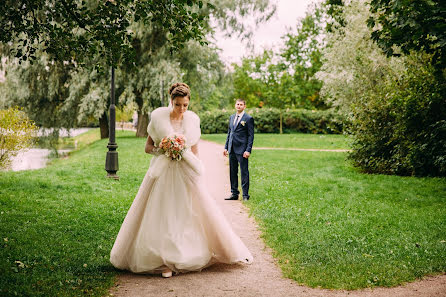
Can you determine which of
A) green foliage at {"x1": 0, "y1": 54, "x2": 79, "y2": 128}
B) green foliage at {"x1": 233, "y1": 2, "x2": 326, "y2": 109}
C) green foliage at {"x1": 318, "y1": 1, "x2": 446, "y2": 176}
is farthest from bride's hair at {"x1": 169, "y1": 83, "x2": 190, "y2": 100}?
green foliage at {"x1": 233, "y1": 2, "x2": 326, "y2": 109}

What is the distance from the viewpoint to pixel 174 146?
5.08 m

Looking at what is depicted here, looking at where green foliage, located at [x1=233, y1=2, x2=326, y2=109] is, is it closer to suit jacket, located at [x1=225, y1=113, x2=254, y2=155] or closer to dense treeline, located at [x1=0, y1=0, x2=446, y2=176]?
dense treeline, located at [x1=0, y1=0, x2=446, y2=176]

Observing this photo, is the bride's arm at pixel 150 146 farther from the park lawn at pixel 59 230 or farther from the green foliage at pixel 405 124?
the green foliage at pixel 405 124

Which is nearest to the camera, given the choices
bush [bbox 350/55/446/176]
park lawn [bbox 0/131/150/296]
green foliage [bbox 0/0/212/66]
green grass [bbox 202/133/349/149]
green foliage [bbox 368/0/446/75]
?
park lawn [bbox 0/131/150/296]

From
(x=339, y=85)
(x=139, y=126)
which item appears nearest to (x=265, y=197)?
(x=339, y=85)

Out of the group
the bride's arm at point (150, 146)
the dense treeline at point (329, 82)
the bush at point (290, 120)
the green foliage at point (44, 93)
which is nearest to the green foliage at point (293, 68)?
the dense treeline at point (329, 82)

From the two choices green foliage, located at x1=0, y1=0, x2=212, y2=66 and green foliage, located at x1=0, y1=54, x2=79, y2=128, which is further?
green foliage, located at x1=0, y1=54, x2=79, y2=128

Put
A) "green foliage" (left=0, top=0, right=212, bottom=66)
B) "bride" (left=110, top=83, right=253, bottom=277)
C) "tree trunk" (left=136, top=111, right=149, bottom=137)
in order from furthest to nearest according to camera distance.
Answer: "tree trunk" (left=136, top=111, right=149, bottom=137) → "green foliage" (left=0, top=0, right=212, bottom=66) → "bride" (left=110, top=83, right=253, bottom=277)

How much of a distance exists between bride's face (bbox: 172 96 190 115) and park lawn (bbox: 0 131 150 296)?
203 cm

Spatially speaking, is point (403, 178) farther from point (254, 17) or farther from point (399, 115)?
point (254, 17)

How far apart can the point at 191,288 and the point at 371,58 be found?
1910 cm

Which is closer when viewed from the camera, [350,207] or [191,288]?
[191,288]

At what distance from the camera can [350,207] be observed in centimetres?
888

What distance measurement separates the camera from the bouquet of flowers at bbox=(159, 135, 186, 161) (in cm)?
509
